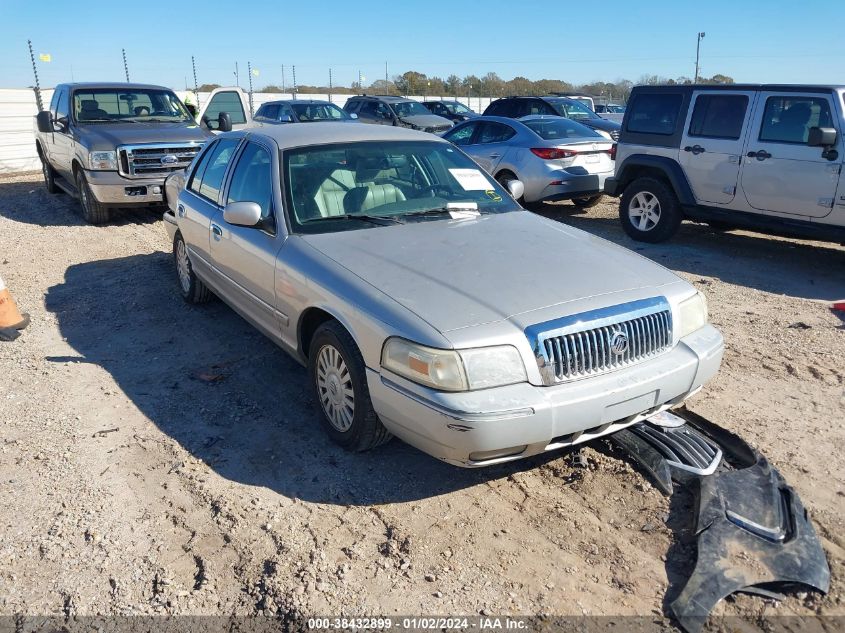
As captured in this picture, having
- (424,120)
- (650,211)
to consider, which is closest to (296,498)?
(650,211)

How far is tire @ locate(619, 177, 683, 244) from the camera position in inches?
345

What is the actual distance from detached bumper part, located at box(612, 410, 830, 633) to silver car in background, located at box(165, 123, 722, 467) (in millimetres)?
334

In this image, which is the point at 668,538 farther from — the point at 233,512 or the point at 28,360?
the point at 28,360

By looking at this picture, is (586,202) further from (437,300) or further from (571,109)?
(437,300)

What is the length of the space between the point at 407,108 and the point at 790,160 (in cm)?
1338

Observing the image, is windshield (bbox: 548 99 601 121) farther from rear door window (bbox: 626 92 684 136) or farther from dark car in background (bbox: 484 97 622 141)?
rear door window (bbox: 626 92 684 136)

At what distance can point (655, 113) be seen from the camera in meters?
8.90

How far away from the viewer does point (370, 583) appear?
293 centimetres

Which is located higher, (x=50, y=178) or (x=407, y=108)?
(x=407, y=108)

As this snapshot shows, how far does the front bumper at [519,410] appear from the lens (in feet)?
9.92

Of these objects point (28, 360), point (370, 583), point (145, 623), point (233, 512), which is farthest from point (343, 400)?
point (28, 360)

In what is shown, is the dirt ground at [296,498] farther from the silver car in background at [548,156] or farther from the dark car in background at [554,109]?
the dark car in background at [554,109]

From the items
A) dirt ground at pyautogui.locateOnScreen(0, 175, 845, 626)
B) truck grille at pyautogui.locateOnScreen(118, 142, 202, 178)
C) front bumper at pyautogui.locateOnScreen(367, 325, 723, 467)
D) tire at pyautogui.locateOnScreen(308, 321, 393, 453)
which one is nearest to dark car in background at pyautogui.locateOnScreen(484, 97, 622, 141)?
truck grille at pyautogui.locateOnScreen(118, 142, 202, 178)

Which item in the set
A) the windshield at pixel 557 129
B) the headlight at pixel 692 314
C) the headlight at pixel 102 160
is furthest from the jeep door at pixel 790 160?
the headlight at pixel 102 160
